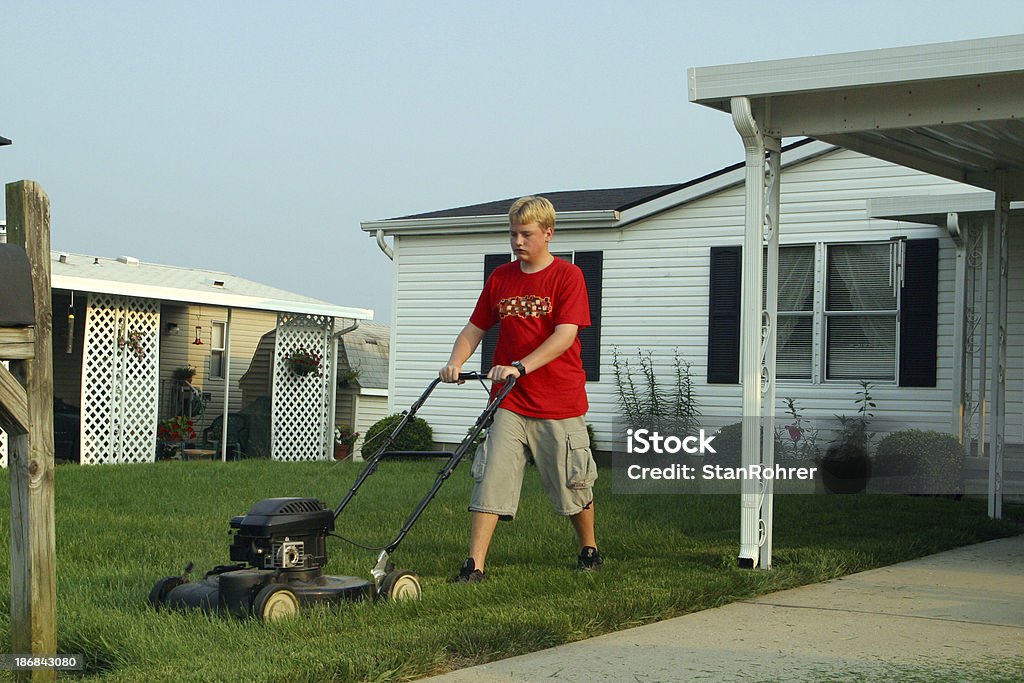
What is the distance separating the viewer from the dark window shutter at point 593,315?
16141 millimetres

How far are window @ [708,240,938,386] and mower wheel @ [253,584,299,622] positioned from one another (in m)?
10.1

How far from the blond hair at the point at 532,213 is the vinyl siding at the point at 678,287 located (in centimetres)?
784

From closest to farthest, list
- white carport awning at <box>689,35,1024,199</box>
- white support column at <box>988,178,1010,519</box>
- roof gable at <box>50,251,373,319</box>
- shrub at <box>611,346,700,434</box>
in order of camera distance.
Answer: white carport awning at <box>689,35,1024,199</box>
white support column at <box>988,178,1010,519</box>
shrub at <box>611,346,700,434</box>
roof gable at <box>50,251,373,319</box>

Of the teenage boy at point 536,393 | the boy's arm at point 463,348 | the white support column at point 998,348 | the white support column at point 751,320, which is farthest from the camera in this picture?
the white support column at point 998,348

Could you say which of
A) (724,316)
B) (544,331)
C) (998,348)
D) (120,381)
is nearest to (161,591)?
(544,331)

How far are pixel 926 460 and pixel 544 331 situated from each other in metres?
7.36

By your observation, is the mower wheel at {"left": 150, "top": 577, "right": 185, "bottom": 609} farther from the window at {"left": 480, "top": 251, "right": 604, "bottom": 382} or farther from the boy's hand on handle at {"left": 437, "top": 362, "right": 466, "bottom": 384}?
the window at {"left": 480, "top": 251, "right": 604, "bottom": 382}

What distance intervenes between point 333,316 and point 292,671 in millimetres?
16709

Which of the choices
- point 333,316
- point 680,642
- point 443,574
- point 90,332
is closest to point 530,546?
point 443,574

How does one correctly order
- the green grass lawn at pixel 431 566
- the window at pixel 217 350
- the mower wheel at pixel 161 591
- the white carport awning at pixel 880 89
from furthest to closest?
the window at pixel 217 350 → the white carport awning at pixel 880 89 → the mower wheel at pixel 161 591 → the green grass lawn at pixel 431 566

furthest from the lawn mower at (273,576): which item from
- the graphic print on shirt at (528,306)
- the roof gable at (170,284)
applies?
the roof gable at (170,284)

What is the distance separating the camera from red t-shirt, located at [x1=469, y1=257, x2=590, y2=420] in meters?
6.29

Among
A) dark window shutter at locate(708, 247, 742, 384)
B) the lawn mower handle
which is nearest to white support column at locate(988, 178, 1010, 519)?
the lawn mower handle

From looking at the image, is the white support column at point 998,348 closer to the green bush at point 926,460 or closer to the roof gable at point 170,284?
the green bush at point 926,460
